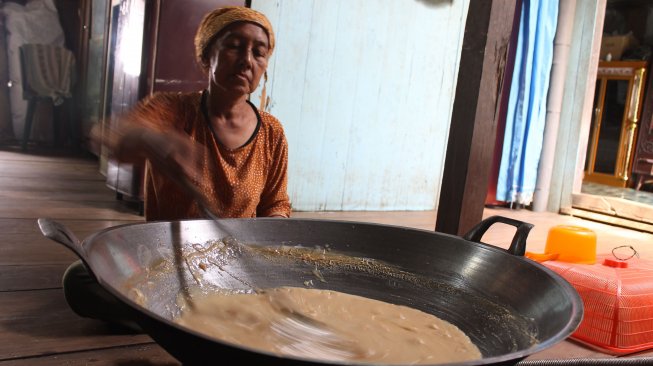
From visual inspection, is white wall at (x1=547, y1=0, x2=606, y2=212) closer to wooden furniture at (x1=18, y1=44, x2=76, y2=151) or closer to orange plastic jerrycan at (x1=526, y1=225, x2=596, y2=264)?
orange plastic jerrycan at (x1=526, y1=225, x2=596, y2=264)

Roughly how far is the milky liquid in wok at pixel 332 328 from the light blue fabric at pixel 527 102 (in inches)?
141

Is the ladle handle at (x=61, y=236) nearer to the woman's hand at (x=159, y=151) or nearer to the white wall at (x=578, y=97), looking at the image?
the woman's hand at (x=159, y=151)

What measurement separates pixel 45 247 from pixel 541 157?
396cm

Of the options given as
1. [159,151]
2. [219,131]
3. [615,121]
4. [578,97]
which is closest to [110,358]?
[159,151]

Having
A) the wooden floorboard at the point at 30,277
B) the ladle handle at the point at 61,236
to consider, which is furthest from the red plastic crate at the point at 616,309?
the wooden floorboard at the point at 30,277

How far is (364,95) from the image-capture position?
369 cm

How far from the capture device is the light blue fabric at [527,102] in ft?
14.1

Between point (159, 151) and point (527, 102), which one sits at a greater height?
point (527, 102)

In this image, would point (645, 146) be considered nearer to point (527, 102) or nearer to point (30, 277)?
point (527, 102)

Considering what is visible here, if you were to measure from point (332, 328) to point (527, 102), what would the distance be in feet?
12.7

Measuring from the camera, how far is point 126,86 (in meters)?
3.25

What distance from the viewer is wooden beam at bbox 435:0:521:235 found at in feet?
5.56

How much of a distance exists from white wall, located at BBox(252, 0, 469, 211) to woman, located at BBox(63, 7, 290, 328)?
157cm

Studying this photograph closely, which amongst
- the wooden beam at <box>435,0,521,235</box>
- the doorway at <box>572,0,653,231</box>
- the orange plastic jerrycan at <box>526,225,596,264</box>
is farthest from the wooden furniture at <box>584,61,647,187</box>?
the wooden beam at <box>435,0,521,235</box>
